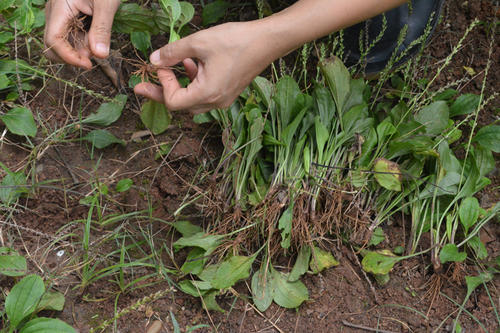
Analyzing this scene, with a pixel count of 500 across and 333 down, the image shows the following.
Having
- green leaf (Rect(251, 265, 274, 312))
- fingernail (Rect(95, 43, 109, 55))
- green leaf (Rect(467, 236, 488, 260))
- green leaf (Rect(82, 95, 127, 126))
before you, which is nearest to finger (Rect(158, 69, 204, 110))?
fingernail (Rect(95, 43, 109, 55))

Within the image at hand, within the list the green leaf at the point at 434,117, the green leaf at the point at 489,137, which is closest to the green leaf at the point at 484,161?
the green leaf at the point at 489,137

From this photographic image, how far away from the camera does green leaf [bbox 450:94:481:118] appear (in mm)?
1517

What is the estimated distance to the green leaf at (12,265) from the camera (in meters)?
1.18

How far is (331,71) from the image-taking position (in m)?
1.42

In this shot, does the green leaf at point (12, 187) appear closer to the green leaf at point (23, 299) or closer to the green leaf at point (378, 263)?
the green leaf at point (23, 299)

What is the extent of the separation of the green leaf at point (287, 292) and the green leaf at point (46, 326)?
52cm

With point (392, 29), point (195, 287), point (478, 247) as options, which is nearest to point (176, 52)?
point (195, 287)

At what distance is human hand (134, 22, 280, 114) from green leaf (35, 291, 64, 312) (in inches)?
22.0

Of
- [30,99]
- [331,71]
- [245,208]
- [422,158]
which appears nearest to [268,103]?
[331,71]

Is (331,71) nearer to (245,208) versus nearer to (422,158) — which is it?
(422,158)

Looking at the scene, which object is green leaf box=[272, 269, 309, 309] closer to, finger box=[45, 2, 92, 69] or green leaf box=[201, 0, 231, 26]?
finger box=[45, 2, 92, 69]

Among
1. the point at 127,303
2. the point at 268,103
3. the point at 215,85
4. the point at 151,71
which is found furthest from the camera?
the point at 268,103

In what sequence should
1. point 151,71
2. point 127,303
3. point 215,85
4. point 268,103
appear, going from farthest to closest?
point 268,103 < point 151,71 < point 127,303 < point 215,85

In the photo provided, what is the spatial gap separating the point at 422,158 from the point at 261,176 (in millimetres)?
473
